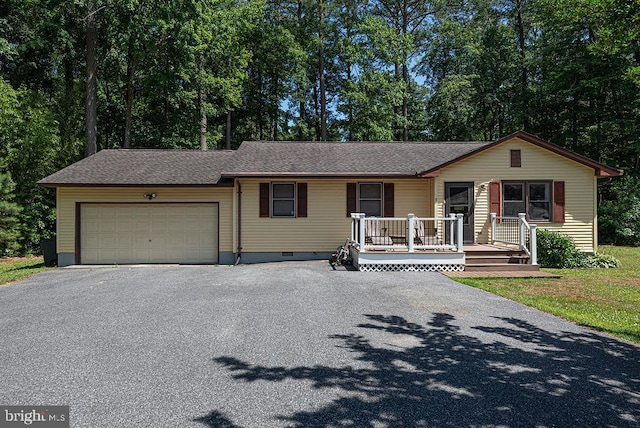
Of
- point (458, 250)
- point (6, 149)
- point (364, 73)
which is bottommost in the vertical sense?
point (458, 250)

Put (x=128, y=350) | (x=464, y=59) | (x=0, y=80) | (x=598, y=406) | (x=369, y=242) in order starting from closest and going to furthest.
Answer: (x=598, y=406) < (x=128, y=350) < (x=369, y=242) < (x=0, y=80) < (x=464, y=59)

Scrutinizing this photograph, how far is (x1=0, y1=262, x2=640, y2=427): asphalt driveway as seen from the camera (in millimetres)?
3066

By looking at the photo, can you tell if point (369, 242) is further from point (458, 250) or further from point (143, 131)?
point (143, 131)

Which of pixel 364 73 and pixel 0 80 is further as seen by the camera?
pixel 364 73

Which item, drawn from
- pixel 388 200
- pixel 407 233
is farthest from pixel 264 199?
pixel 407 233

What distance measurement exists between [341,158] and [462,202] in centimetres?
440

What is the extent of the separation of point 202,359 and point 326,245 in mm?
8471

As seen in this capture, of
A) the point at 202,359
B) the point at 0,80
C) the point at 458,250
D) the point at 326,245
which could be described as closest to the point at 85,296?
the point at 202,359

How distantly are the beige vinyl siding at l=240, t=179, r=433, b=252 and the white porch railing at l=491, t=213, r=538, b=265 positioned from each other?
2117 mm

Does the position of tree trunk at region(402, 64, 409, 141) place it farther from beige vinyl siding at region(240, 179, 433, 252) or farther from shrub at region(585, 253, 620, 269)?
shrub at region(585, 253, 620, 269)

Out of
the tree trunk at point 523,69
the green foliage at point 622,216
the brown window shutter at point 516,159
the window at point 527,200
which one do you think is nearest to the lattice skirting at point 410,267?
the window at point 527,200

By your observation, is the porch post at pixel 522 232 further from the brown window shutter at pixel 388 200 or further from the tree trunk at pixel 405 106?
the tree trunk at pixel 405 106

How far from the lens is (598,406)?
10.4 feet

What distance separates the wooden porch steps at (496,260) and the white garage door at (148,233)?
312 inches
